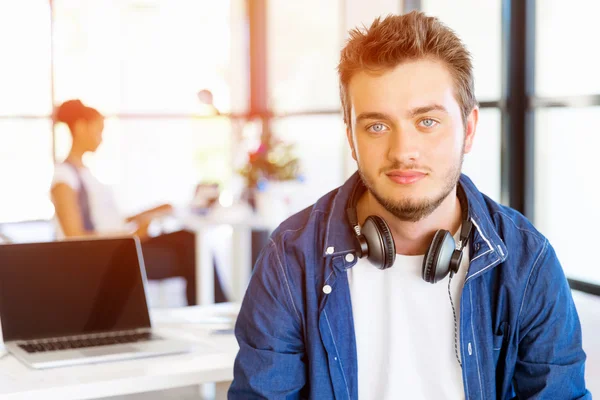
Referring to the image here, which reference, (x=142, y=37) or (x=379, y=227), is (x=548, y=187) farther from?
(x=142, y=37)

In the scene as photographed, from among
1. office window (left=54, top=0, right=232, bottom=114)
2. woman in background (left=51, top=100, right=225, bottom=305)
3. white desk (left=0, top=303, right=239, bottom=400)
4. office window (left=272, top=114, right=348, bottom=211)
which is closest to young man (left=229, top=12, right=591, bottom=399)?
white desk (left=0, top=303, right=239, bottom=400)

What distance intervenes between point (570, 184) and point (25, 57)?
149 inches

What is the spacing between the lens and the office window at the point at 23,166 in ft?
18.1

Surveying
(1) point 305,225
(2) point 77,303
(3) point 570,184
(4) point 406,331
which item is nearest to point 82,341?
(2) point 77,303

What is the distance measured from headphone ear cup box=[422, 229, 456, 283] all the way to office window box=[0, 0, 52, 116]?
4.56 m

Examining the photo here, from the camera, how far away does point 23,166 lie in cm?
556

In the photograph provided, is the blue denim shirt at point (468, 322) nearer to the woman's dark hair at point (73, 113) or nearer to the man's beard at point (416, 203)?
the man's beard at point (416, 203)

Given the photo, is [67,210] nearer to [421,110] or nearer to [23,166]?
[23,166]

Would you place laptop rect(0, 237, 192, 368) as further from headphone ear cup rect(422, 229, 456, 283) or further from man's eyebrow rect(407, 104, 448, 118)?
man's eyebrow rect(407, 104, 448, 118)

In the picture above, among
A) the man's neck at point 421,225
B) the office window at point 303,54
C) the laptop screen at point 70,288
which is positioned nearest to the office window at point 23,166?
the office window at point 303,54

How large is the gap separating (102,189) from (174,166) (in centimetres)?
208

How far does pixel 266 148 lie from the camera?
3.78m

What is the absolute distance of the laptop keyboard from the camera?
1.93 meters

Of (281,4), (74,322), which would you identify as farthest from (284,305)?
(281,4)
